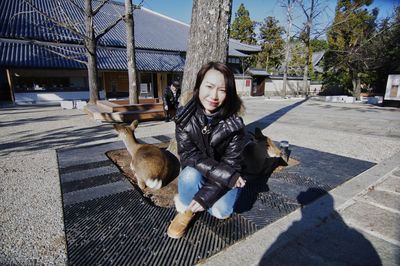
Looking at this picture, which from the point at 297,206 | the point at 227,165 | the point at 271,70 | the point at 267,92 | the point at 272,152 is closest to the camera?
the point at 227,165

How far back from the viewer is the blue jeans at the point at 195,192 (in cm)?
196

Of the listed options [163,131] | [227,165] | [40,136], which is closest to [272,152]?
[227,165]

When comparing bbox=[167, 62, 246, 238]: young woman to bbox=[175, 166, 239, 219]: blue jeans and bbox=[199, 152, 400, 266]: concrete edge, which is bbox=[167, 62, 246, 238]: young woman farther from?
bbox=[199, 152, 400, 266]: concrete edge

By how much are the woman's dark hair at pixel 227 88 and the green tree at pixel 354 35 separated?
71.5 feet

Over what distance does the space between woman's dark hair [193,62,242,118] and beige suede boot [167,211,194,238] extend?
90 cm

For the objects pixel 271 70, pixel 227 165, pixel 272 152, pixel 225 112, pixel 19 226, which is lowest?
pixel 19 226

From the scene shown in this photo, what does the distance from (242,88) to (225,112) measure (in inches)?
896

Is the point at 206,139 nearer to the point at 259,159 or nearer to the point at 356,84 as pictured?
the point at 259,159

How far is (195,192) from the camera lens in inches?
77.4

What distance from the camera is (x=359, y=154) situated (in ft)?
14.1

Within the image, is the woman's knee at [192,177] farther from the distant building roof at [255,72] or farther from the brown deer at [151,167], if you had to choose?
the distant building roof at [255,72]

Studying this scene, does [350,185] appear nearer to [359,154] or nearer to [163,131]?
[359,154]

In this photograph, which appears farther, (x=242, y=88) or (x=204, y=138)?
(x=242, y=88)

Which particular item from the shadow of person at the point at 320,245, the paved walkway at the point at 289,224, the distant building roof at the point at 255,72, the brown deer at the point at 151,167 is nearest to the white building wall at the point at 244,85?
the distant building roof at the point at 255,72
